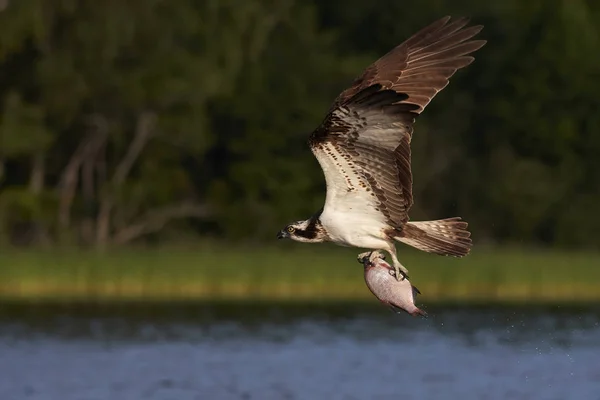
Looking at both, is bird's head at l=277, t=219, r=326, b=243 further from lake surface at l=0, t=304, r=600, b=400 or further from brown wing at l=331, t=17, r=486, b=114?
lake surface at l=0, t=304, r=600, b=400

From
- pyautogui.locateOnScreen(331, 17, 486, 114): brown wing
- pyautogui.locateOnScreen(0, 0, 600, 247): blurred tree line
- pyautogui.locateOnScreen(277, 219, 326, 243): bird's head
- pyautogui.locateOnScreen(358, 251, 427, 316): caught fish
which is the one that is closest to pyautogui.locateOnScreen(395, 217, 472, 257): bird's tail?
pyautogui.locateOnScreen(358, 251, 427, 316): caught fish

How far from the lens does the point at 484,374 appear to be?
1762cm

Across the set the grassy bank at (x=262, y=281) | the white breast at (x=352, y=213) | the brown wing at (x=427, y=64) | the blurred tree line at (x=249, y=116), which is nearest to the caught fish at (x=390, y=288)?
the white breast at (x=352, y=213)

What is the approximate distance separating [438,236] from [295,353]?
31.3ft

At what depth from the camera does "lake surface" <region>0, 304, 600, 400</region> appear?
16.4 metres

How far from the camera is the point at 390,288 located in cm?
969

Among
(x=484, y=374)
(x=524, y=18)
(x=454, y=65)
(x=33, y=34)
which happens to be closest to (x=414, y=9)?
(x=524, y=18)

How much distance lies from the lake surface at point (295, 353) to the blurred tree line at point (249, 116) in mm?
9097

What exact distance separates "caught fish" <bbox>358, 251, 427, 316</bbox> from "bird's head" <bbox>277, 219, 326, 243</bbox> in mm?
426

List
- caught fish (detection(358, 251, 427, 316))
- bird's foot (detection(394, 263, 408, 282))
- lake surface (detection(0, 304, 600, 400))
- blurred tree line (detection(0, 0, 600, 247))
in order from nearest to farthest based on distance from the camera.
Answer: caught fish (detection(358, 251, 427, 316)) → bird's foot (detection(394, 263, 408, 282)) → lake surface (detection(0, 304, 600, 400)) → blurred tree line (detection(0, 0, 600, 247))

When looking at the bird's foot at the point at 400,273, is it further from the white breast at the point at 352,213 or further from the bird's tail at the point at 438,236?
the white breast at the point at 352,213

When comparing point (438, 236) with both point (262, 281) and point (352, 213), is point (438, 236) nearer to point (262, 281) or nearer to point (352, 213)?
point (352, 213)

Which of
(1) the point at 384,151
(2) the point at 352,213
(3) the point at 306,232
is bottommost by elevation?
(3) the point at 306,232

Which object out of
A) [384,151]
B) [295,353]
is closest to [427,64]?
[384,151]
